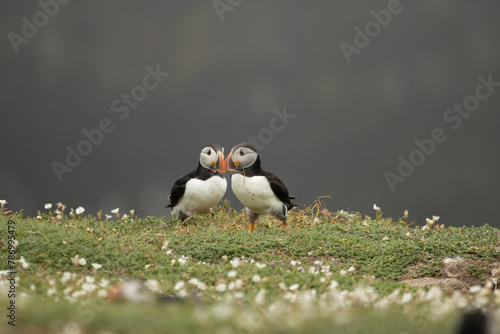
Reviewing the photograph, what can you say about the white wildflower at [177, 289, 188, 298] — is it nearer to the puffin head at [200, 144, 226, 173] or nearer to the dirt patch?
the dirt patch

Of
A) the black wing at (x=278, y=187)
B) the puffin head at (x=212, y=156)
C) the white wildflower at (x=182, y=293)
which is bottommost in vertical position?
the white wildflower at (x=182, y=293)

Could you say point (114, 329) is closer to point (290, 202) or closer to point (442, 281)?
point (442, 281)

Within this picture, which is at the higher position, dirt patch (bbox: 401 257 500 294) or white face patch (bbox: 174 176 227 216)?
white face patch (bbox: 174 176 227 216)

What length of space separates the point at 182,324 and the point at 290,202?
875 cm

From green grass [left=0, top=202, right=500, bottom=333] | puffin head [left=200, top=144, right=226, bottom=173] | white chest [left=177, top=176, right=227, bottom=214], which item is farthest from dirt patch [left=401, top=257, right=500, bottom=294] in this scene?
puffin head [left=200, top=144, right=226, bottom=173]

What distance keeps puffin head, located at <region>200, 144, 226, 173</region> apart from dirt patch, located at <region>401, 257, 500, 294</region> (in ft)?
16.6

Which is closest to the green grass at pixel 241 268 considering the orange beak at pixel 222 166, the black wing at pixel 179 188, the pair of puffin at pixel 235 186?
the pair of puffin at pixel 235 186

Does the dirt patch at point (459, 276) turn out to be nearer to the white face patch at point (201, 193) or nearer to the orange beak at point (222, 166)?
the orange beak at point (222, 166)

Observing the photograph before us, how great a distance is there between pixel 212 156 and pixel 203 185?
694mm

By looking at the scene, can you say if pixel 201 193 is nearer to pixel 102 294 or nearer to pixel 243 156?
pixel 243 156

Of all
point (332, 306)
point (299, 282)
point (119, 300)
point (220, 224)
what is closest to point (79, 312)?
point (119, 300)

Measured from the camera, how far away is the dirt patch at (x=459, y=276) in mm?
9102

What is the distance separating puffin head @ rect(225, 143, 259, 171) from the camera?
1190 cm

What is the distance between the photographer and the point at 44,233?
953cm
